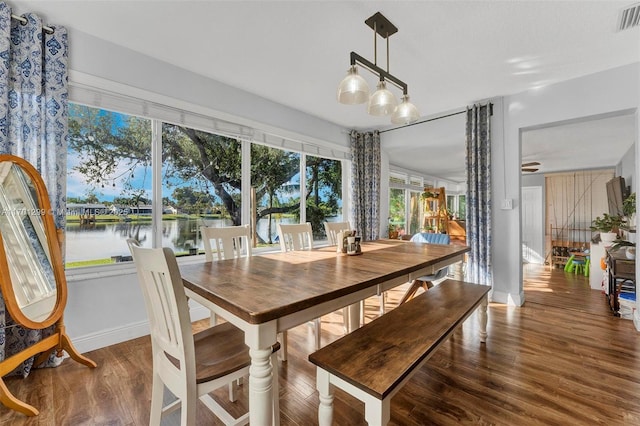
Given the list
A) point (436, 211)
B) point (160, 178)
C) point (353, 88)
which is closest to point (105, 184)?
point (160, 178)

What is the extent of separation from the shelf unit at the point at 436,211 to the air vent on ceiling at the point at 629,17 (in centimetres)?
336

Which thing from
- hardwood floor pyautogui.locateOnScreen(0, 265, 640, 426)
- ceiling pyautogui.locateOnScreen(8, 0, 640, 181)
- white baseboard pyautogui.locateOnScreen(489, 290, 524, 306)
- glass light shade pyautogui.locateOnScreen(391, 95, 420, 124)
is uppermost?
ceiling pyautogui.locateOnScreen(8, 0, 640, 181)

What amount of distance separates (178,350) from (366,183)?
391cm

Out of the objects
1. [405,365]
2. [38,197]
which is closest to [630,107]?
[405,365]

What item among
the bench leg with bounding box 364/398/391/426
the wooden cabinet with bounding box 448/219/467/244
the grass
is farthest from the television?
the grass

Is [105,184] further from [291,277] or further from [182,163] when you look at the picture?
[291,277]

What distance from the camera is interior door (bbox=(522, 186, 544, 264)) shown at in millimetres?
6492

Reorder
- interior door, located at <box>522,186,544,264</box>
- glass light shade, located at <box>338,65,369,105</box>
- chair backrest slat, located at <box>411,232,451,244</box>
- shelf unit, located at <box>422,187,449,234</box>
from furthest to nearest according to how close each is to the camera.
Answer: interior door, located at <box>522,186,544,264</box>
shelf unit, located at <box>422,187,449,234</box>
chair backrest slat, located at <box>411,232,451,244</box>
glass light shade, located at <box>338,65,369,105</box>

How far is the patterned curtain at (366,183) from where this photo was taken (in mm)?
4520

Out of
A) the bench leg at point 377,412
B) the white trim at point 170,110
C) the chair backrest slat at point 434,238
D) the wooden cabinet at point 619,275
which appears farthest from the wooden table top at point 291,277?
the wooden cabinet at point 619,275

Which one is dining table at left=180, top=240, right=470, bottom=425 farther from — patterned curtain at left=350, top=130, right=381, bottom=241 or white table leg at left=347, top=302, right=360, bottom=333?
patterned curtain at left=350, top=130, right=381, bottom=241

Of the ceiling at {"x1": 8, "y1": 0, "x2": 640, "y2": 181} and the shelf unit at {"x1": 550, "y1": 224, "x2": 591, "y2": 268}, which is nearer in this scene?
the ceiling at {"x1": 8, "y1": 0, "x2": 640, "y2": 181}

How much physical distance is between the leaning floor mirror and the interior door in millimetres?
7848

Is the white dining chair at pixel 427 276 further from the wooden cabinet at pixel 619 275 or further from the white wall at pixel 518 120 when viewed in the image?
the wooden cabinet at pixel 619 275
